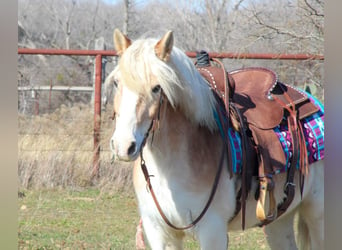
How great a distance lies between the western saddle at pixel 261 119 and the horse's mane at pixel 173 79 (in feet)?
0.71

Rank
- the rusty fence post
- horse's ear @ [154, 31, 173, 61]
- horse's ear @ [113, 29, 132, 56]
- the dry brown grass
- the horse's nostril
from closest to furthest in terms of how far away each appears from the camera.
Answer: the horse's nostril
horse's ear @ [154, 31, 173, 61]
horse's ear @ [113, 29, 132, 56]
the dry brown grass
the rusty fence post

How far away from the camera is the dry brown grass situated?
765 cm

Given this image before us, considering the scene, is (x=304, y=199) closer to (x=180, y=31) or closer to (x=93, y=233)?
(x=93, y=233)

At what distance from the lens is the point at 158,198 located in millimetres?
2879

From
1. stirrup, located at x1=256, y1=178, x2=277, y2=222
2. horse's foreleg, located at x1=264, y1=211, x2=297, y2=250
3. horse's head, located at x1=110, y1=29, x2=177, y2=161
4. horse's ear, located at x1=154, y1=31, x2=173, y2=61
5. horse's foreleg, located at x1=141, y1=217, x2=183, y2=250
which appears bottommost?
horse's foreleg, located at x1=264, y1=211, x2=297, y2=250

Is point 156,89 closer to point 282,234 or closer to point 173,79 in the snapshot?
point 173,79

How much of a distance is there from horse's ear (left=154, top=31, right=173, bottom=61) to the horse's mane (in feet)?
0.10

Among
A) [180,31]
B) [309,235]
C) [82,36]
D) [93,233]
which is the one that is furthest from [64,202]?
[82,36]

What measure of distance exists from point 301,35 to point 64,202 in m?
4.13

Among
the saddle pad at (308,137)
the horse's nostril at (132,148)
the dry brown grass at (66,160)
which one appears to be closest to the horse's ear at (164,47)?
the horse's nostril at (132,148)

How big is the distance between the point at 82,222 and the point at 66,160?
1.91 m

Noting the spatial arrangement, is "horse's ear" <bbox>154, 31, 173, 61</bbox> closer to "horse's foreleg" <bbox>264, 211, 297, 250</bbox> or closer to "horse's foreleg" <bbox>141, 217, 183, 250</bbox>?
"horse's foreleg" <bbox>141, 217, 183, 250</bbox>

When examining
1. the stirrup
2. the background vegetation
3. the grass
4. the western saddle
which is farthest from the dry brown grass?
the stirrup

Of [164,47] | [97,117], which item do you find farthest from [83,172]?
[164,47]
